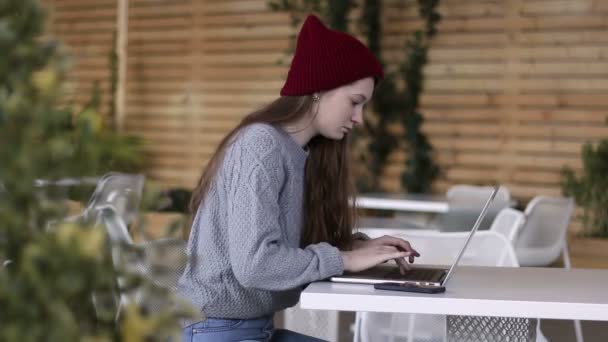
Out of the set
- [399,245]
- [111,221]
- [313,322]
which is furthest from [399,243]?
[313,322]

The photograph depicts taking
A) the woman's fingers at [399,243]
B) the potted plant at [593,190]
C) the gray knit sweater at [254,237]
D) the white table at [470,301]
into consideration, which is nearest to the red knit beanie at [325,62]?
the gray knit sweater at [254,237]

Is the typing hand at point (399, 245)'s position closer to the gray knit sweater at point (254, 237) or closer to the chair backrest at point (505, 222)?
the gray knit sweater at point (254, 237)

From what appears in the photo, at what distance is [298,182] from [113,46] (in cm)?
844

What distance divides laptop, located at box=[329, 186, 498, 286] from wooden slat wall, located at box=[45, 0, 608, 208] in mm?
5684

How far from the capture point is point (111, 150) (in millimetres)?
519

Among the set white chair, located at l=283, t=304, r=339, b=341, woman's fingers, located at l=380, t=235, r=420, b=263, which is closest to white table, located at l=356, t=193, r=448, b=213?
white chair, located at l=283, t=304, r=339, b=341

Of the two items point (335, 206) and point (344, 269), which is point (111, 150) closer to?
point (344, 269)

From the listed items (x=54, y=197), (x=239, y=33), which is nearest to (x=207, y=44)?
(x=239, y=33)

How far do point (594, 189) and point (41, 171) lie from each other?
7.61 meters

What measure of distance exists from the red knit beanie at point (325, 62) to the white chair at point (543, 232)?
120 inches

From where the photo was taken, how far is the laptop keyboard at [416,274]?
7.24 ft

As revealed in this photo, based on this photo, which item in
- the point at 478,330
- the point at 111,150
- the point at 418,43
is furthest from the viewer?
the point at 418,43

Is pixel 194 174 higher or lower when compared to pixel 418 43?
lower

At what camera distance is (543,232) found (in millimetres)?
5387
